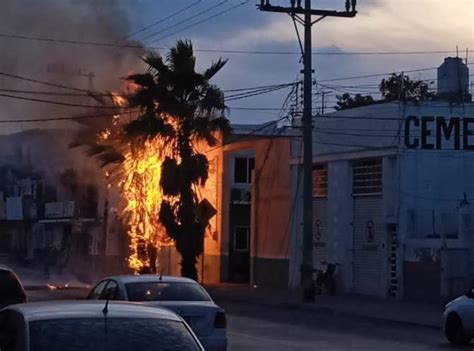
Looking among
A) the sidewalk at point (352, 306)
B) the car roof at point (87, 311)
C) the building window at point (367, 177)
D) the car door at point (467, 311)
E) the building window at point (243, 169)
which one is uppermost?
the building window at point (243, 169)

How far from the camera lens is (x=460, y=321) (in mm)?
21812

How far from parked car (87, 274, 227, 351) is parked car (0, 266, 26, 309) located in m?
1.27

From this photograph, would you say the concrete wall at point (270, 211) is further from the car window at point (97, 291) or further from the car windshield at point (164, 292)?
the car windshield at point (164, 292)

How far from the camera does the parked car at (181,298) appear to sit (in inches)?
611

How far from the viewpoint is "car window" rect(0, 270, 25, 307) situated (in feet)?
55.5

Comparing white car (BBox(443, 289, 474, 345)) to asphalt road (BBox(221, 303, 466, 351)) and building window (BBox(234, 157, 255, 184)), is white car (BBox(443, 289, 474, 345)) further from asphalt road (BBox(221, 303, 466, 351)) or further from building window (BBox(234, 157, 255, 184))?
building window (BBox(234, 157, 255, 184))

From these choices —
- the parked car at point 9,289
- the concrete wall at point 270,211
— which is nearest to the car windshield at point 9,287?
the parked car at point 9,289

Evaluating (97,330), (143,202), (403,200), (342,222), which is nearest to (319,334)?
(403,200)

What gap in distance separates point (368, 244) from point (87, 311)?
32.1 metres

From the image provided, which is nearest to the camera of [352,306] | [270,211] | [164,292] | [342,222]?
[164,292]

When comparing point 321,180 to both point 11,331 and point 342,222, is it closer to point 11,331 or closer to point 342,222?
point 342,222

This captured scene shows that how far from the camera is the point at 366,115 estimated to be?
40.0 meters

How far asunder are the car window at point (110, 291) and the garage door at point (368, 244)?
73.7 ft

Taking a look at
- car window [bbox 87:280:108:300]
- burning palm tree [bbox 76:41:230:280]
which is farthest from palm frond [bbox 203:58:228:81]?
car window [bbox 87:280:108:300]
